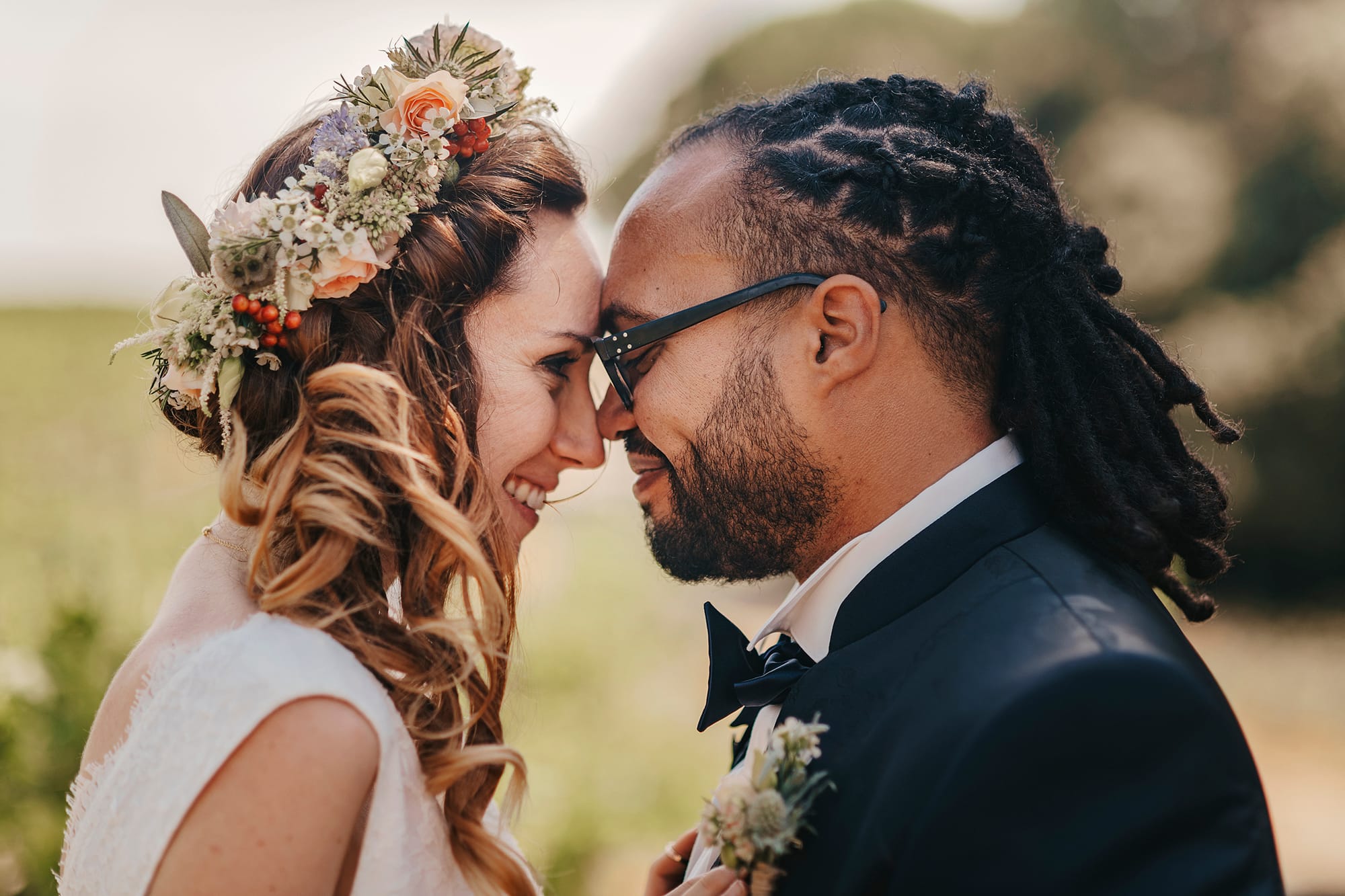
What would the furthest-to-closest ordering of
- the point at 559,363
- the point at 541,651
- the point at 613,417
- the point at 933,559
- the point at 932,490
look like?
1. the point at 541,651
2. the point at 613,417
3. the point at 559,363
4. the point at 932,490
5. the point at 933,559

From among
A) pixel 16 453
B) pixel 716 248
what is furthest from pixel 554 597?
pixel 716 248

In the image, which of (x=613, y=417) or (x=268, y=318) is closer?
(x=268, y=318)

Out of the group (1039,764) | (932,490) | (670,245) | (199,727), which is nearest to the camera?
(1039,764)

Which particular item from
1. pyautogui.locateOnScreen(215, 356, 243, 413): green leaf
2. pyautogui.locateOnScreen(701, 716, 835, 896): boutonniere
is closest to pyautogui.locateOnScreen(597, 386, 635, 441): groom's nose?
pyautogui.locateOnScreen(215, 356, 243, 413): green leaf

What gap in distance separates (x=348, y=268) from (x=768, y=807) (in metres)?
1.66

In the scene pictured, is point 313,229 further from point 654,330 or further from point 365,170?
point 654,330

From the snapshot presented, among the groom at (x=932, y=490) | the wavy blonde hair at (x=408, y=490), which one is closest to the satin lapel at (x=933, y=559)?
the groom at (x=932, y=490)

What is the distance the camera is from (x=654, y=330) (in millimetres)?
2736

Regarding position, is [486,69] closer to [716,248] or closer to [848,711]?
[716,248]

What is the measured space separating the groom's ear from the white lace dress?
4.51ft

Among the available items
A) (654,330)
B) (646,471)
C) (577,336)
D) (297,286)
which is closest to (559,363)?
(577,336)

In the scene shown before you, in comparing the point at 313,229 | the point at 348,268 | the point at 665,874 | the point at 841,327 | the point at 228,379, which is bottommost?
the point at 665,874

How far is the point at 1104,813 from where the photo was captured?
1649 mm

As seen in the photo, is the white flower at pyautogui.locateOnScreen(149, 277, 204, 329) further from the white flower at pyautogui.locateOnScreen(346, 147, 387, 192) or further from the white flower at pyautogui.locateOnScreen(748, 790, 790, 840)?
the white flower at pyautogui.locateOnScreen(748, 790, 790, 840)
